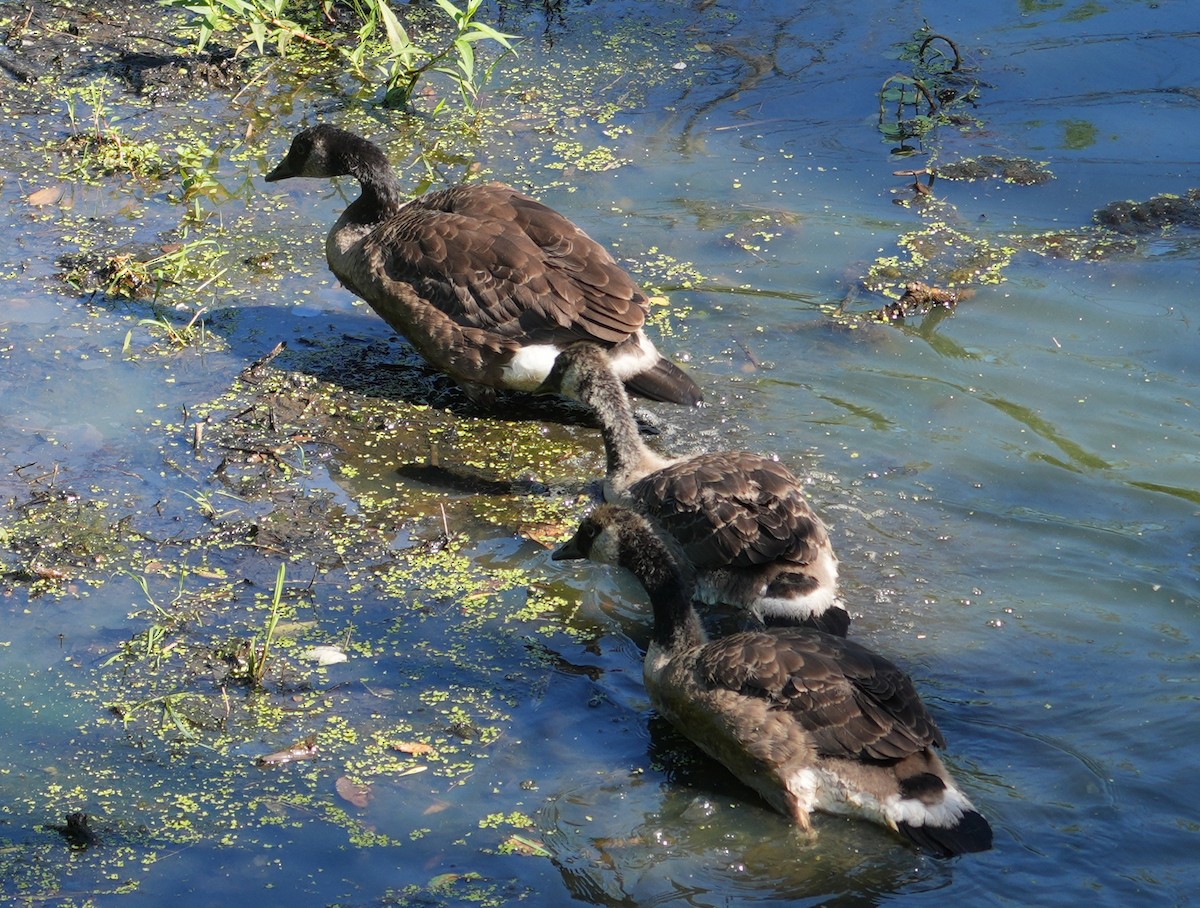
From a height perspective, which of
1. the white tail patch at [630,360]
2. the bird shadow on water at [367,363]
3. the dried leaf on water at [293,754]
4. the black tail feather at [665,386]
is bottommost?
the dried leaf on water at [293,754]

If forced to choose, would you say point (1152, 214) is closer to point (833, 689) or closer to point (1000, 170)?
point (1000, 170)

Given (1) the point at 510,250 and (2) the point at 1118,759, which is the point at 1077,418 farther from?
(1) the point at 510,250

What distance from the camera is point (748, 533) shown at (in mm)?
5934

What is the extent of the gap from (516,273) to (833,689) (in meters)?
3.24

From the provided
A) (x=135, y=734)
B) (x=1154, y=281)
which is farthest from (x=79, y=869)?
(x=1154, y=281)

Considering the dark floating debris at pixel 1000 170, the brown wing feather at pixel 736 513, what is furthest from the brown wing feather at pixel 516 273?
the dark floating debris at pixel 1000 170

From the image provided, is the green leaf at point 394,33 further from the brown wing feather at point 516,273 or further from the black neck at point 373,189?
the brown wing feather at point 516,273

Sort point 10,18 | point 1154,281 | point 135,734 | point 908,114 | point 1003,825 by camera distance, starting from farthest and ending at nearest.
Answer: point 10,18
point 908,114
point 1154,281
point 135,734
point 1003,825

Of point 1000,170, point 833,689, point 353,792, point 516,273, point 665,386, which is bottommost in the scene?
point 353,792

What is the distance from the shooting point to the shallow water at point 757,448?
4.75m

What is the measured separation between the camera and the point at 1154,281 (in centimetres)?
828

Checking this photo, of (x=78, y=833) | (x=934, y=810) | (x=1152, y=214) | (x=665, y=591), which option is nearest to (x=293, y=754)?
(x=78, y=833)

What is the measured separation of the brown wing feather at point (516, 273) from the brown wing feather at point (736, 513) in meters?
1.34

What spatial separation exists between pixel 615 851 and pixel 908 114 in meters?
7.09
